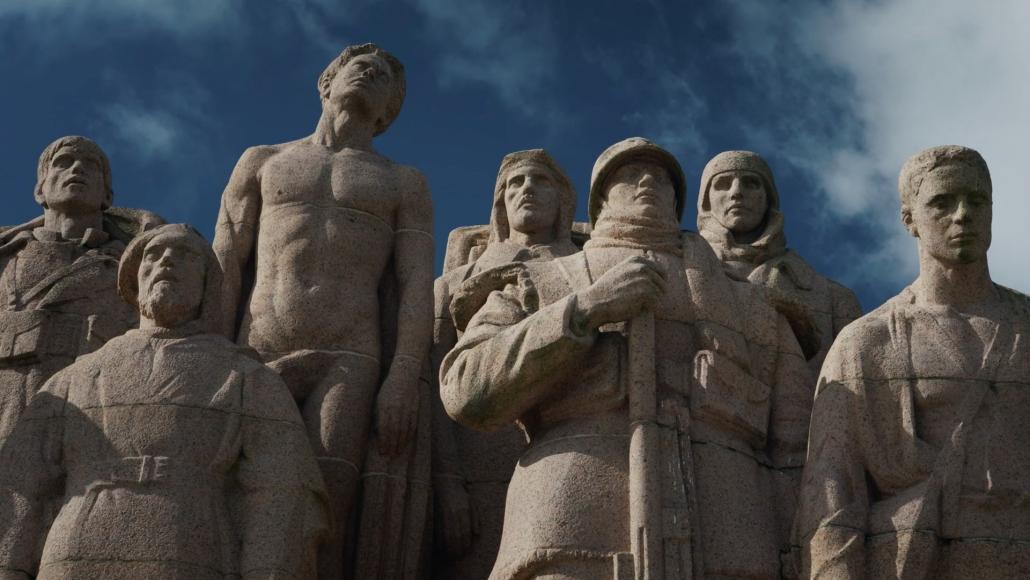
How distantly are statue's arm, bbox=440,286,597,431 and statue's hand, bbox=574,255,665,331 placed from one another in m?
0.08

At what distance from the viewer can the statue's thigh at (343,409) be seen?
53.2 feet

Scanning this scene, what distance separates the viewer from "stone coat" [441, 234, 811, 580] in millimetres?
14258

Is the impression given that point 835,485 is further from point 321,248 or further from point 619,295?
point 321,248

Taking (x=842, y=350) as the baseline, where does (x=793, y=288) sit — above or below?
above

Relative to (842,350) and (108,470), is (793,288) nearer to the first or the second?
(842,350)

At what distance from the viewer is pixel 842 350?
14992 millimetres

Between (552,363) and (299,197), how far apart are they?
3.51m

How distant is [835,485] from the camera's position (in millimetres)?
14375

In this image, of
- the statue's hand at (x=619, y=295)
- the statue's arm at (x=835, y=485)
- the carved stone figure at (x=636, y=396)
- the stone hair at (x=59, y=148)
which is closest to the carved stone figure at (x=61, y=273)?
the stone hair at (x=59, y=148)

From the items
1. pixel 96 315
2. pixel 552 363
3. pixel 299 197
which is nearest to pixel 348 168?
pixel 299 197

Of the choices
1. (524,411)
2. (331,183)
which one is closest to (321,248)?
(331,183)

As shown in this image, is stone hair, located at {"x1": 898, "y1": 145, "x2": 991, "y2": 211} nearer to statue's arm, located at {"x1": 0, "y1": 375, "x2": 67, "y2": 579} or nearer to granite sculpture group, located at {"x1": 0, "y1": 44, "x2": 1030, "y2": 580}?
granite sculpture group, located at {"x1": 0, "y1": 44, "x2": 1030, "y2": 580}

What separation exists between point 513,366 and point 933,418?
2.72 metres

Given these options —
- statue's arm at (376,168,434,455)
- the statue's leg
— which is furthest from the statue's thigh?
statue's arm at (376,168,434,455)
